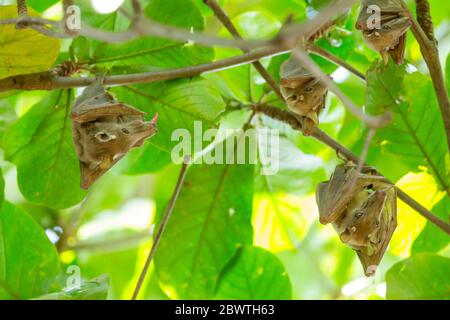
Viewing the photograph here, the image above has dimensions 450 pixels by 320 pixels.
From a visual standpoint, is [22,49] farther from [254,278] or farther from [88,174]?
[254,278]

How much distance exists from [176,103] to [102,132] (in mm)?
344

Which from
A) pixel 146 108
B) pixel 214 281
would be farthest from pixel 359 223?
pixel 214 281

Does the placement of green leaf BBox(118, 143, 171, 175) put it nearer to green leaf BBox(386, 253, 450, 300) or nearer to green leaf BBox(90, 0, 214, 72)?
green leaf BBox(90, 0, 214, 72)

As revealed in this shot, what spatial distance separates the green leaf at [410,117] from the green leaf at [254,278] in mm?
444

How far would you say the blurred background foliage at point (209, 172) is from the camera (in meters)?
1.35

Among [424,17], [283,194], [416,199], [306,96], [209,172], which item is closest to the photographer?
[306,96]

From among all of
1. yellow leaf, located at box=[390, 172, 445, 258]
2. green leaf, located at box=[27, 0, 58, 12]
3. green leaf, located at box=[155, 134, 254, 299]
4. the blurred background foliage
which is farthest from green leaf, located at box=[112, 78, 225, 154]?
yellow leaf, located at box=[390, 172, 445, 258]

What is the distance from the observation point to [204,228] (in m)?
1.71

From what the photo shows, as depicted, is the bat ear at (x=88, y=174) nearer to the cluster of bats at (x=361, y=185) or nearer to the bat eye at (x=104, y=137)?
the bat eye at (x=104, y=137)

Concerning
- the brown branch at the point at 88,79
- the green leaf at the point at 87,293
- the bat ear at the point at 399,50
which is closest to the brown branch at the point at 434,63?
the bat ear at the point at 399,50

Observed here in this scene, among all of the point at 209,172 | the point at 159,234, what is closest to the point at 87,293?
the point at 159,234

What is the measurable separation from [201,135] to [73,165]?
0.27 m

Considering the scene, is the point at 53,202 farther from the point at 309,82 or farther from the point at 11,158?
the point at 309,82

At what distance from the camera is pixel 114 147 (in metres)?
0.98
